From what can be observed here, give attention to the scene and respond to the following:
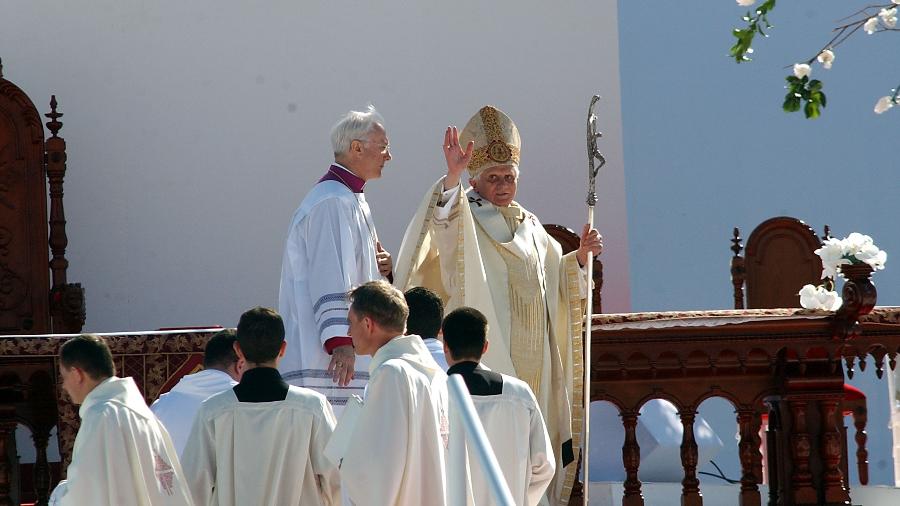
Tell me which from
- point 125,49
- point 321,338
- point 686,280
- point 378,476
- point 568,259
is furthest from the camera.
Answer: point 686,280

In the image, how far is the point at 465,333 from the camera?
5.33 meters

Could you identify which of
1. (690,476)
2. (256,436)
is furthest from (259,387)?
(690,476)

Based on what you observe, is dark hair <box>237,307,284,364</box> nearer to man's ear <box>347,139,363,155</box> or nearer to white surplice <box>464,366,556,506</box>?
white surplice <box>464,366,556,506</box>

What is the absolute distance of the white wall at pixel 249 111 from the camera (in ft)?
33.9

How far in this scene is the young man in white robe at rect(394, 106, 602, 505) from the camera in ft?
23.6

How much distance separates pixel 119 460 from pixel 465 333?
1225mm

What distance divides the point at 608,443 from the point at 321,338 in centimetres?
378

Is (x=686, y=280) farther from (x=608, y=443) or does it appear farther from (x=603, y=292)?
(x=608, y=443)

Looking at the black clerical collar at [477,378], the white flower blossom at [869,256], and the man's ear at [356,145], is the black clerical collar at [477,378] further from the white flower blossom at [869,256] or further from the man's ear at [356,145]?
Answer: the white flower blossom at [869,256]

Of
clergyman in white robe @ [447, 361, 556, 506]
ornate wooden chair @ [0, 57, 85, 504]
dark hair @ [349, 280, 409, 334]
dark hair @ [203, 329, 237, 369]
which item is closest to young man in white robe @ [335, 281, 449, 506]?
dark hair @ [349, 280, 409, 334]

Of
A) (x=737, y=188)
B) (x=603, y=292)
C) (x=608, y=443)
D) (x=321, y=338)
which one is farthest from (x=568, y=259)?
(x=737, y=188)

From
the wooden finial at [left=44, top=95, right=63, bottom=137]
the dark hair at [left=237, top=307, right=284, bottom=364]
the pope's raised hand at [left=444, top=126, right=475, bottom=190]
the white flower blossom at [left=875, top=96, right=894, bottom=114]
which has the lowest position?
the dark hair at [left=237, top=307, right=284, bottom=364]

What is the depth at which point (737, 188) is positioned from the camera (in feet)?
37.4

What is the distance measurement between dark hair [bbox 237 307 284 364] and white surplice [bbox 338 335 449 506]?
0.36m
